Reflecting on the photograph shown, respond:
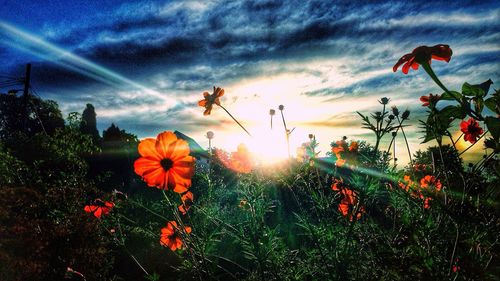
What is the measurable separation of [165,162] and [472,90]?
1.64 meters

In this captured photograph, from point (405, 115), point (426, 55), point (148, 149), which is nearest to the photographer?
point (426, 55)

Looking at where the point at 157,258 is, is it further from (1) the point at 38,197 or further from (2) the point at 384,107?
(2) the point at 384,107

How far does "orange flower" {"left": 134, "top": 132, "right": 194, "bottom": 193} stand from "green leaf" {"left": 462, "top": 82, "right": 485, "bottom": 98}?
4.70ft

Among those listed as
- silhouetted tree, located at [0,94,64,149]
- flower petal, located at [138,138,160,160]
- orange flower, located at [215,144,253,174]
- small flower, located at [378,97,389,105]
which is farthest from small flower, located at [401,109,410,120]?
silhouetted tree, located at [0,94,64,149]

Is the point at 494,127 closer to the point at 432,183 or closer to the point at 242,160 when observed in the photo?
the point at 432,183

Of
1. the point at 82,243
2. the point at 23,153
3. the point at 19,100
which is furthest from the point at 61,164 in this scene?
the point at 19,100

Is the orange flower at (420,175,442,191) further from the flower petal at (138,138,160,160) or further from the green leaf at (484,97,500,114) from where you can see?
the flower petal at (138,138,160,160)

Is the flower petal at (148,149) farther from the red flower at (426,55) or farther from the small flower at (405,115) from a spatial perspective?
the small flower at (405,115)

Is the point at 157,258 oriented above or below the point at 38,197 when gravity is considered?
below

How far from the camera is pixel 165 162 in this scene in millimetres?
2096

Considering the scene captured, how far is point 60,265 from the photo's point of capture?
505cm

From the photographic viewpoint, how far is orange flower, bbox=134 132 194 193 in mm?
1981

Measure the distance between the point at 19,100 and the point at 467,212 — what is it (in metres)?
44.7

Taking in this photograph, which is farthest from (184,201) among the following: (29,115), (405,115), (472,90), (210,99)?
(29,115)
